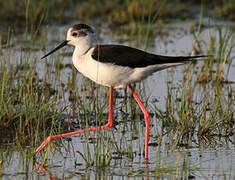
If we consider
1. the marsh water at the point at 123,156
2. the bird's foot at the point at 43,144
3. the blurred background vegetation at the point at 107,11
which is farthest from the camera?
the blurred background vegetation at the point at 107,11

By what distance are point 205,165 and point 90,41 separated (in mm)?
1791

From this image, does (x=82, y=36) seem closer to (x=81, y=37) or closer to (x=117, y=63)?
(x=81, y=37)

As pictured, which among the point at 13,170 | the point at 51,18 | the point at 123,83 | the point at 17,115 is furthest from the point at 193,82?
the point at 51,18

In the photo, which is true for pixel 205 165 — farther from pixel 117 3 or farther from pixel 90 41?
pixel 117 3

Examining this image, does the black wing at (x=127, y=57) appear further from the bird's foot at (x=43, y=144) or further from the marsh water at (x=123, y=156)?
the bird's foot at (x=43, y=144)

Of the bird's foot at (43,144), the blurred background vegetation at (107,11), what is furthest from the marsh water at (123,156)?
the blurred background vegetation at (107,11)

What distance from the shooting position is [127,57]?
5.46 metres

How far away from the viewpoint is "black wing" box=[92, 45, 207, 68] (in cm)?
538

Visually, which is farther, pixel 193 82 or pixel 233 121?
pixel 193 82

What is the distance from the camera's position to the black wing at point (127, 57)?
538cm

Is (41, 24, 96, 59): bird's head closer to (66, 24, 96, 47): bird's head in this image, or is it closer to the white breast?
(66, 24, 96, 47): bird's head

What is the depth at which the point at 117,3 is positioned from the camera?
11305 mm

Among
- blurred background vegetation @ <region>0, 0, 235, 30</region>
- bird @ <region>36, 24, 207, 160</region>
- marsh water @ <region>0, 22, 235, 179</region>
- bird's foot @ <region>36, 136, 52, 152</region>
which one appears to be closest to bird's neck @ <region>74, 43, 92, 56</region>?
bird @ <region>36, 24, 207, 160</region>

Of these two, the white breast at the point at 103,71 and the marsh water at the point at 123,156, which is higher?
the white breast at the point at 103,71
